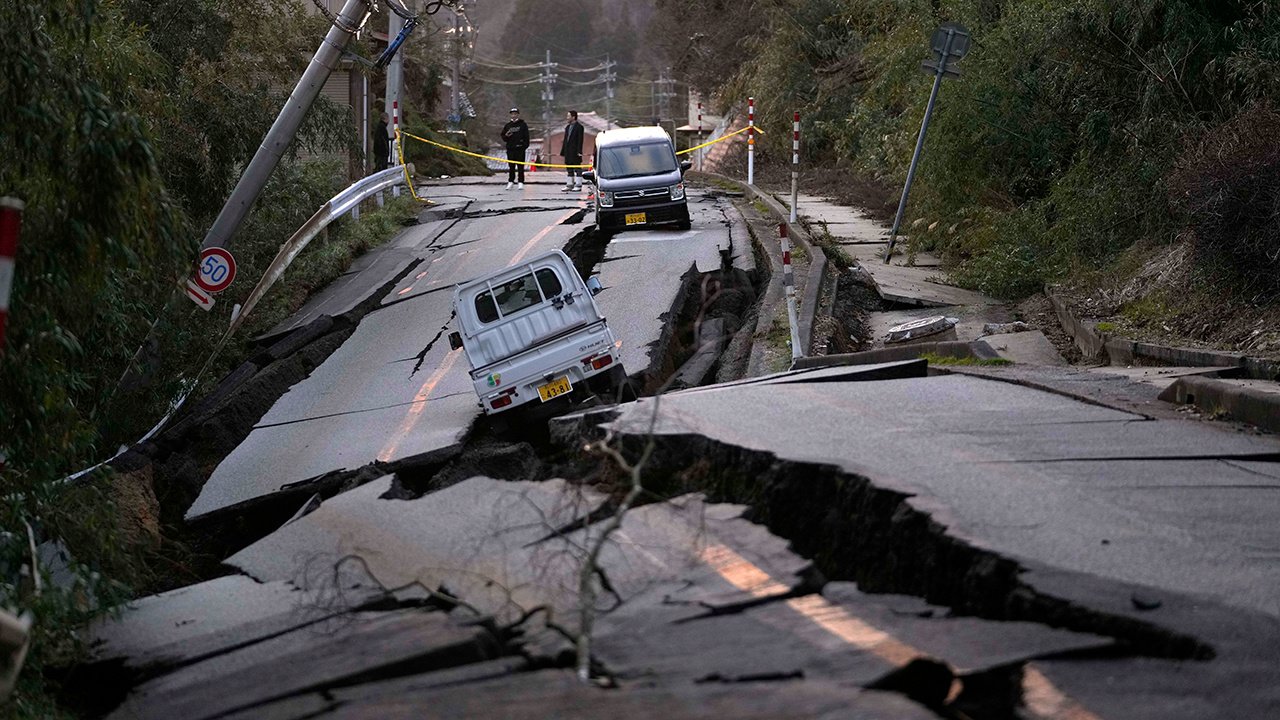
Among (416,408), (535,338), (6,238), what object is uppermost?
(6,238)

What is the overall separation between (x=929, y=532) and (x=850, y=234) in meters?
16.7

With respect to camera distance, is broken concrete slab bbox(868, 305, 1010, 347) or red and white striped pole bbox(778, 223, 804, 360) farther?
broken concrete slab bbox(868, 305, 1010, 347)

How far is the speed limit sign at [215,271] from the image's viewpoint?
1424 centimetres

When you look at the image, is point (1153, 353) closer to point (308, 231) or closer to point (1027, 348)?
point (1027, 348)

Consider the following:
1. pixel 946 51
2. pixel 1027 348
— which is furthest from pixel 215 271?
pixel 946 51

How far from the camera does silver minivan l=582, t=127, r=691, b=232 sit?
22.9 m

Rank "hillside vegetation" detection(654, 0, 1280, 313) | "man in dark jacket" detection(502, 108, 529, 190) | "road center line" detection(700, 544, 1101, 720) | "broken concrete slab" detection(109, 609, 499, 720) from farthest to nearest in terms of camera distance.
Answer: "man in dark jacket" detection(502, 108, 529, 190)
"hillside vegetation" detection(654, 0, 1280, 313)
"broken concrete slab" detection(109, 609, 499, 720)
"road center line" detection(700, 544, 1101, 720)

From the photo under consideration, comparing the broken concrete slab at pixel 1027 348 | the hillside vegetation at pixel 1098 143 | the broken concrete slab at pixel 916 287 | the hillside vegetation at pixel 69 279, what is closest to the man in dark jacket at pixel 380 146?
the hillside vegetation at pixel 1098 143

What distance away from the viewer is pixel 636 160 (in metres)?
24.0

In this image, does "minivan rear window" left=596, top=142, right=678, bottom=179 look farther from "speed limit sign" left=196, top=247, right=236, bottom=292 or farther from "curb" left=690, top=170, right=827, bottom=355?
"speed limit sign" left=196, top=247, right=236, bottom=292

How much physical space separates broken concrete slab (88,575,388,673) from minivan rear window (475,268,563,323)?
5.30 m

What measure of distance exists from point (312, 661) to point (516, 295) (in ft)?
24.8

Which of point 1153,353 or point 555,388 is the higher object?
point 1153,353

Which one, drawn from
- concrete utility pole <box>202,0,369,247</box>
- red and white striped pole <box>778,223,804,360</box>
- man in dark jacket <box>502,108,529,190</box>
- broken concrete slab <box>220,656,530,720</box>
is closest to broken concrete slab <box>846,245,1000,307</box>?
red and white striped pole <box>778,223,804,360</box>
